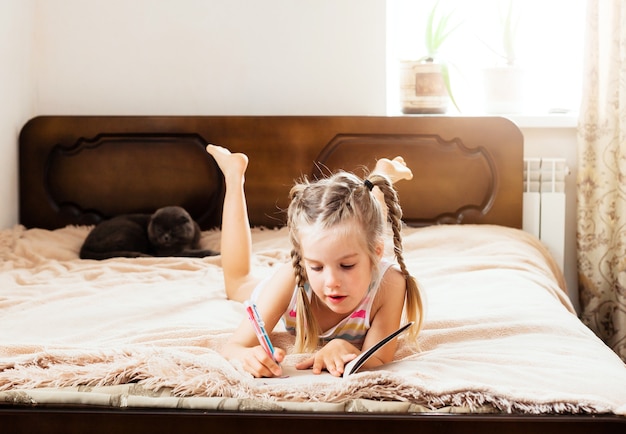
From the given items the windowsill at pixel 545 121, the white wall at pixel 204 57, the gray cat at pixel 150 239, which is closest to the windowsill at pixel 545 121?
the windowsill at pixel 545 121

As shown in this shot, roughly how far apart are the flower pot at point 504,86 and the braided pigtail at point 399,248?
163 centimetres

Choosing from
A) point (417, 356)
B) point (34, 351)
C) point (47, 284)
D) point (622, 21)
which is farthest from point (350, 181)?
point (622, 21)

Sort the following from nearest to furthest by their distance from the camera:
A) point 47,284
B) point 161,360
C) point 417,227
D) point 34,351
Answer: point 161,360 → point 34,351 → point 47,284 → point 417,227

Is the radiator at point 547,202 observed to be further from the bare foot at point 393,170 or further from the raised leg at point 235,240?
the raised leg at point 235,240

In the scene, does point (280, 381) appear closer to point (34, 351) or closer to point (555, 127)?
point (34, 351)

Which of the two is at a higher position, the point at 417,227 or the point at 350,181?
the point at 350,181

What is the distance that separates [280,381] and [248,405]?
0.15 metres

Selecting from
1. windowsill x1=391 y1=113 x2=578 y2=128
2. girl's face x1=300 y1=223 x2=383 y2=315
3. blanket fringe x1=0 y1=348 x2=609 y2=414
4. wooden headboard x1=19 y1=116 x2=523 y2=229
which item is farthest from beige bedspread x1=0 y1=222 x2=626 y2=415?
windowsill x1=391 y1=113 x2=578 y2=128

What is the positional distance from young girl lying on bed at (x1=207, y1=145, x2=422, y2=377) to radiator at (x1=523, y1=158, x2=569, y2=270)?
1498 mm

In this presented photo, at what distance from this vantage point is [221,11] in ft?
10.3

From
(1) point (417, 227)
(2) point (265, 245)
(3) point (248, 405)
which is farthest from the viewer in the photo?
(1) point (417, 227)

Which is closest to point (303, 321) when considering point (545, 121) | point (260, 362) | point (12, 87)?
point (260, 362)

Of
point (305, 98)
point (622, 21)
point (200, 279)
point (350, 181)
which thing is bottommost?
point (200, 279)

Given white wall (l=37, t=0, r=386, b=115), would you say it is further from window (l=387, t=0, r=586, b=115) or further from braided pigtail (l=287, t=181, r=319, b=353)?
braided pigtail (l=287, t=181, r=319, b=353)
